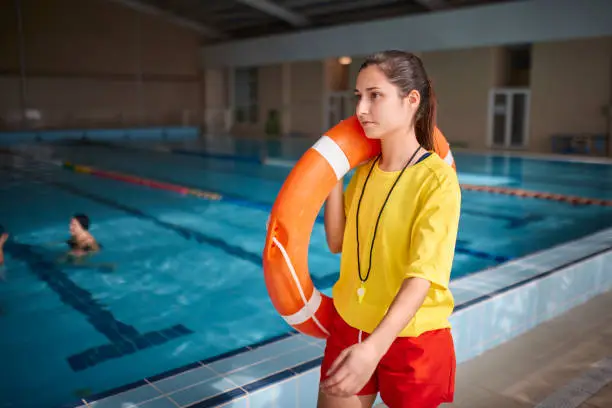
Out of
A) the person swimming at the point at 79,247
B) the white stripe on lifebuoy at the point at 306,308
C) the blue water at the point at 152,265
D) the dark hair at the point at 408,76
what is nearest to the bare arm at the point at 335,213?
the white stripe on lifebuoy at the point at 306,308

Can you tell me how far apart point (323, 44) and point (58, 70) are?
31.5ft

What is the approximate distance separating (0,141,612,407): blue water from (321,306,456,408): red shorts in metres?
2.01

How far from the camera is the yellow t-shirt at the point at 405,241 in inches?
47.5

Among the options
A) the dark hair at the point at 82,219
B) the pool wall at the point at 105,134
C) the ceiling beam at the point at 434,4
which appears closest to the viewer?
the dark hair at the point at 82,219

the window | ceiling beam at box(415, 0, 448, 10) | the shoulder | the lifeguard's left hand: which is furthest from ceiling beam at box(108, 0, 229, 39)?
the lifeguard's left hand

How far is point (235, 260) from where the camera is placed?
519 centimetres

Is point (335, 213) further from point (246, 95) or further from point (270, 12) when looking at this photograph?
point (246, 95)

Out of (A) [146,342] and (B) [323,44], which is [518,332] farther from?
(B) [323,44]

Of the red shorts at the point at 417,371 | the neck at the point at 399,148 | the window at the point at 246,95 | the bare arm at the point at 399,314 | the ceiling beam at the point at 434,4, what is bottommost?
the red shorts at the point at 417,371

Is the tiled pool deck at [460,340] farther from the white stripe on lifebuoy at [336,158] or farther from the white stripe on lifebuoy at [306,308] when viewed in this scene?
Result: the white stripe on lifebuoy at [336,158]

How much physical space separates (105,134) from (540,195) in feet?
53.0

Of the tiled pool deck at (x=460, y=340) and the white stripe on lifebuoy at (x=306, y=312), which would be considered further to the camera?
the tiled pool deck at (x=460, y=340)

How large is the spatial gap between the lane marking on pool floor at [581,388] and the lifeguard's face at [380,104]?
151 centimetres

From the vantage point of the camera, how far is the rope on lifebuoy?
7363mm
